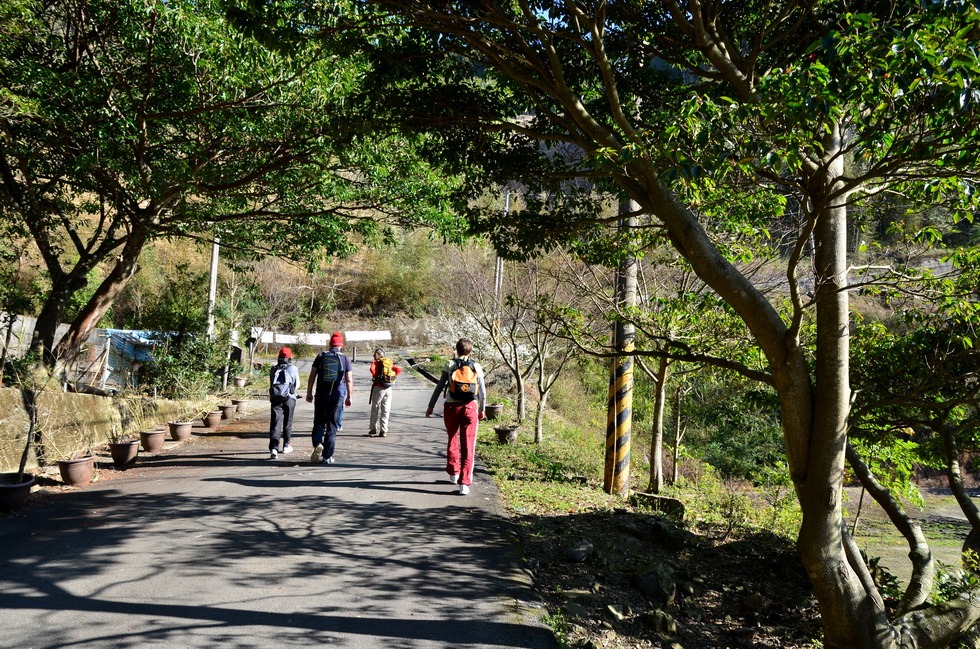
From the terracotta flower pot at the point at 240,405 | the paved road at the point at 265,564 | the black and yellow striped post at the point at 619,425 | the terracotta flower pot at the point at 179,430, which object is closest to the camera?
the paved road at the point at 265,564

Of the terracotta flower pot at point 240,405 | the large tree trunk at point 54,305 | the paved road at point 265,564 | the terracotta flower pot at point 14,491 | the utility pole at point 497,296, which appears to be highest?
the utility pole at point 497,296

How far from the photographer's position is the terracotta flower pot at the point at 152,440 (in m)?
9.88

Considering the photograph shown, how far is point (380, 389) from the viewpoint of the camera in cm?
1170

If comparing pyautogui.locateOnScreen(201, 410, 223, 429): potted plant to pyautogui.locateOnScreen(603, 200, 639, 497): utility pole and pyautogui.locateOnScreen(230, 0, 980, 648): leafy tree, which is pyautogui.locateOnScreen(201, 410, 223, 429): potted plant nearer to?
pyautogui.locateOnScreen(603, 200, 639, 497): utility pole

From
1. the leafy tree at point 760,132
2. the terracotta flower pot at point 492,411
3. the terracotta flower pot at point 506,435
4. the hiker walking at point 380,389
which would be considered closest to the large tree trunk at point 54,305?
the hiker walking at point 380,389

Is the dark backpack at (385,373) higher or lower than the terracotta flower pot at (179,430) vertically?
higher

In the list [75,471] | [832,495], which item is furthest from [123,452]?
[832,495]

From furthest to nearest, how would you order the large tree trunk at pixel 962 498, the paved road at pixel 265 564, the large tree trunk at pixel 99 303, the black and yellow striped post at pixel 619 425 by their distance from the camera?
the large tree trunk at pixel 99 303
the black and yellow striped post at pixel 619 425
the large tree trunk at pixel 962 498
the paved road at pixel 265 564

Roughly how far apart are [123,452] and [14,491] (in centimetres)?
228

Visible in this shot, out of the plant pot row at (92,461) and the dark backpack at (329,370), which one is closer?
the plant pot row at (92,461)

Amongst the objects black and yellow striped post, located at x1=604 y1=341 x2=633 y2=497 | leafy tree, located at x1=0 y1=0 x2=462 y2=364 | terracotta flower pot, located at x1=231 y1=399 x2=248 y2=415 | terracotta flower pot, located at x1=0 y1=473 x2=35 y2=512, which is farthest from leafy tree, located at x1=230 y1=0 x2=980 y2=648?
terracotta flower pot, located at x1=231 y1=399 x2=248 y2=415

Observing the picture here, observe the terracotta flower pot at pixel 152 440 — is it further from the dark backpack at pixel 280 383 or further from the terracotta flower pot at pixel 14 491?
the terracotta flower pot at pixel 14 491

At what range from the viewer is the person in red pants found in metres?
7.44

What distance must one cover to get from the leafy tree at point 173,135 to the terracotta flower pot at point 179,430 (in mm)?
2402
